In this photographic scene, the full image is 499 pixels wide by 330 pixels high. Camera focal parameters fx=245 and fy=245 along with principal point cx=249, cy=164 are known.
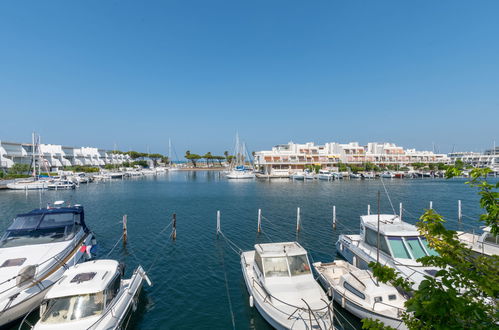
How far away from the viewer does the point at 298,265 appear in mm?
13602

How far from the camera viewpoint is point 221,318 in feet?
45.4

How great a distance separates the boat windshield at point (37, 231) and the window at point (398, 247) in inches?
893

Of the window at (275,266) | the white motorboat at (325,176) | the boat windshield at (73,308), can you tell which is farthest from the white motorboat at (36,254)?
the white motorboat at (325,176)

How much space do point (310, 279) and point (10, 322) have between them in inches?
593

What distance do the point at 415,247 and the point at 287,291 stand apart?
9.12 meters

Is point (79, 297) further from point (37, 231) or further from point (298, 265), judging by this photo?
point (37, 231)

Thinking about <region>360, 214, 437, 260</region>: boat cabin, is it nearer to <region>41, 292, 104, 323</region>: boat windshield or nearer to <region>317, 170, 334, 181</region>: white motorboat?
<region>41, 292, 104, 323</region>: boat windshield

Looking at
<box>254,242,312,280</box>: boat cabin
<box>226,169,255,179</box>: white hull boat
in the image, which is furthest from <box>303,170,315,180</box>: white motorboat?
<box>254,242,312,280</box>: boat cabin

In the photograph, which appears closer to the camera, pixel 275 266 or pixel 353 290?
pixel 353 290

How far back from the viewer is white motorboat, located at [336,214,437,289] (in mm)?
14125

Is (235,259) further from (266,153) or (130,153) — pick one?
(130,153)

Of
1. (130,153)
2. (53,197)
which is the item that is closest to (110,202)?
(53,197)

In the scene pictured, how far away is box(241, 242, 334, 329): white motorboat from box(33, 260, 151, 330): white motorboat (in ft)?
22.7

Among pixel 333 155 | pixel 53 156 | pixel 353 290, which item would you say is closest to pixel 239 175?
pixel 333 155
